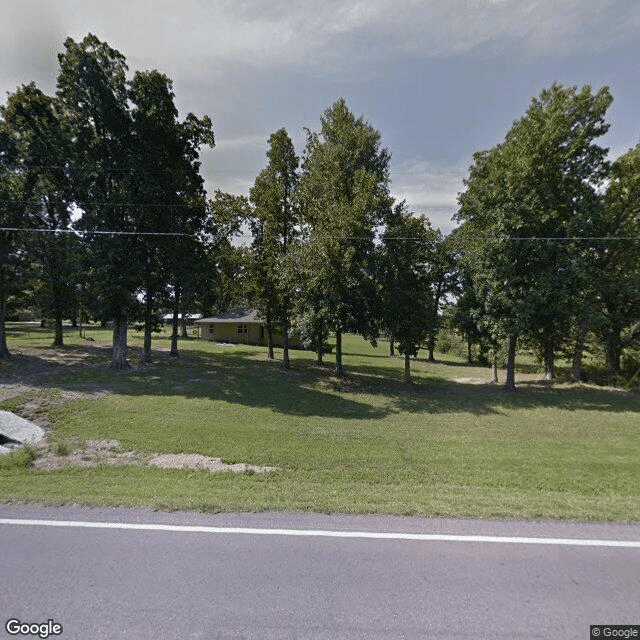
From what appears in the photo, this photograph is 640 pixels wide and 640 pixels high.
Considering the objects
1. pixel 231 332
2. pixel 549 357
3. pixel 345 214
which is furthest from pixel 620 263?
pixel 231 332

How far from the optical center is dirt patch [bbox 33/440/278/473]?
680 cm

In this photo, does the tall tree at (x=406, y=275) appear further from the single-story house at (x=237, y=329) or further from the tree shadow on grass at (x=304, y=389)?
the single-story house at (x=237, y=329)

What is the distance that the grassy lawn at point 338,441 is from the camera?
5145mm

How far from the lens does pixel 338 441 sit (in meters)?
8.76

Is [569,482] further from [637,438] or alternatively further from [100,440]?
[100,440]

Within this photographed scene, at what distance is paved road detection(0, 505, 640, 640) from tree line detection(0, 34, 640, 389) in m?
12.5

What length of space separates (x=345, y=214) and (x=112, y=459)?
13.3 m

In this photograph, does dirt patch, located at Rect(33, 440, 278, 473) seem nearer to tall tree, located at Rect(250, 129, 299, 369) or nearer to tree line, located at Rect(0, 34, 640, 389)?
tree line, located at Rect(0, 34, 640, 389)

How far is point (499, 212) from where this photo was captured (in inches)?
640

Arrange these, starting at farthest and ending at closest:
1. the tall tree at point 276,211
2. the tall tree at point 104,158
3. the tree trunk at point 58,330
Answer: the tree trunk at point 58,330
the tall tree at point 276,211
the tall tree at point 104,158

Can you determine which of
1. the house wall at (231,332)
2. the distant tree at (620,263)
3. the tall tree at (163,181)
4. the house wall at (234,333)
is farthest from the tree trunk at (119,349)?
the distant tree at (620,263)

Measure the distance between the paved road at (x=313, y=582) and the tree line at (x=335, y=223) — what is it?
12.5m

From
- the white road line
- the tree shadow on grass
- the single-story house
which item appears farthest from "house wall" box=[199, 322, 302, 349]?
the white road line

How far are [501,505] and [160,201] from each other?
17.8 metres
